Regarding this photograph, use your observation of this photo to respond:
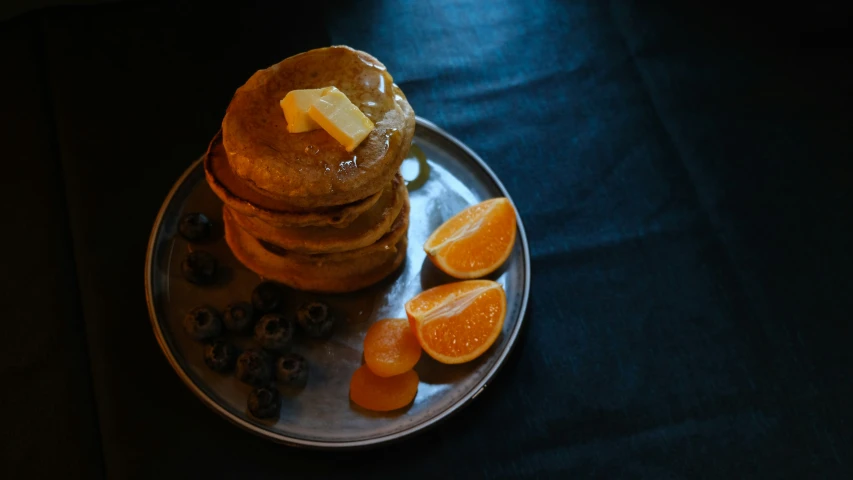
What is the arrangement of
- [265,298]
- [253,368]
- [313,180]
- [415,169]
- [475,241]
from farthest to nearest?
[415,169], [475,241], [265,298], [253,368], [313,180]

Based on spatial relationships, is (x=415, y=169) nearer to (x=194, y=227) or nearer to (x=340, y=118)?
(x=340, y=118)

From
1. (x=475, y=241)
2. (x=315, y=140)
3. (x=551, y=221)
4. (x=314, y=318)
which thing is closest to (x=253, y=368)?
(x=314, y=318)

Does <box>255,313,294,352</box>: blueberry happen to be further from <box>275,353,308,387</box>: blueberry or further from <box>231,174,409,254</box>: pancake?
<box>231,174,409,254</box>: pancake

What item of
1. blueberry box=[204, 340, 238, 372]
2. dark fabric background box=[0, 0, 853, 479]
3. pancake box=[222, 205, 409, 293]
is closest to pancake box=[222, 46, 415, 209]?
pancake box=[222, 205, 409, 293]

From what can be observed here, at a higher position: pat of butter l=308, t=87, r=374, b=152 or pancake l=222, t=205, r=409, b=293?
pat of butter l=308, t=87, r=374, b=152

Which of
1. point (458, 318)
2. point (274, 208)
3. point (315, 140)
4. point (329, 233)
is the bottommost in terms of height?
point (458, 318)

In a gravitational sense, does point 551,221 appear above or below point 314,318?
below

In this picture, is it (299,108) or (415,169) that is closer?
(299,108)
